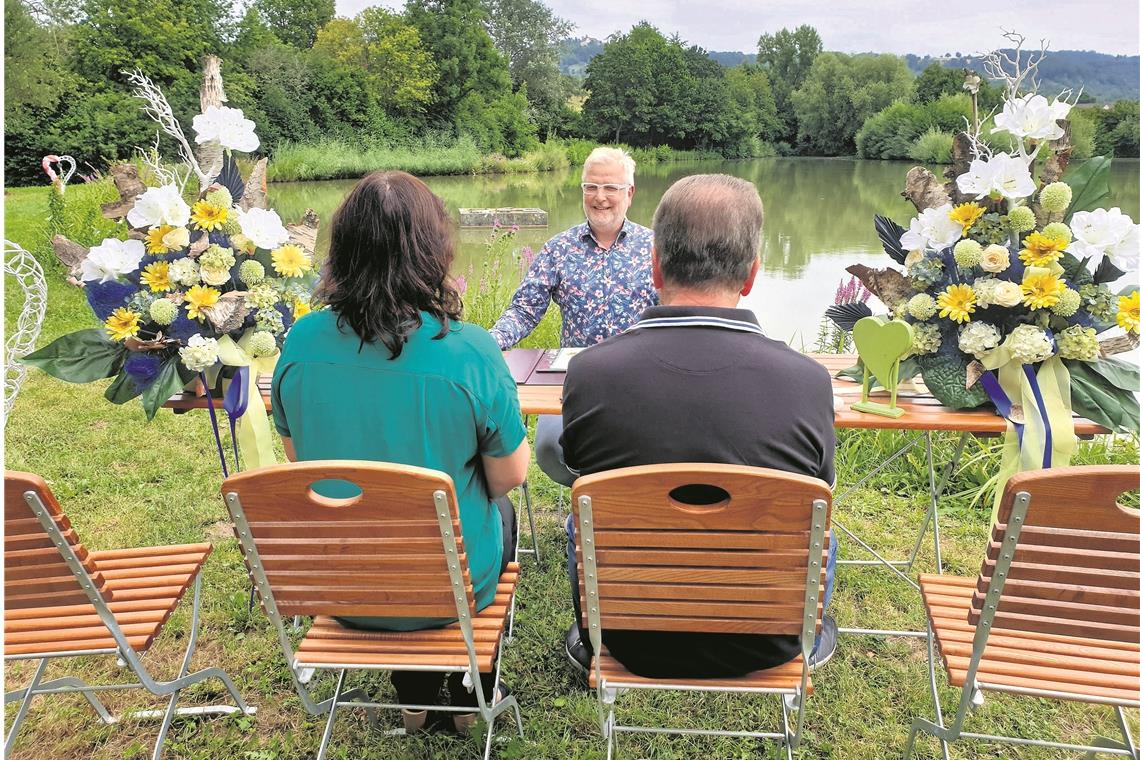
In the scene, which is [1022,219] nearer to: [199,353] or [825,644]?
[825,644]

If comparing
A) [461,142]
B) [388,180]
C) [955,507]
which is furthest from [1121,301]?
[461,142]

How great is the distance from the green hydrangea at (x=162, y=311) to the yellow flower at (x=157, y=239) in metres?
0.16

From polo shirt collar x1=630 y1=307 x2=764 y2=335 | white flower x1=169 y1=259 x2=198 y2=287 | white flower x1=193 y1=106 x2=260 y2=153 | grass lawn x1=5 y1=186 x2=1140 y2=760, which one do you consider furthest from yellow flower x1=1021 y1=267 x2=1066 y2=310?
white flower x1=169 y1=259 x2=198 y2=287

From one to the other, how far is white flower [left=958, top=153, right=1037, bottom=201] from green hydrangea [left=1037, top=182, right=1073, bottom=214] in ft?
0.12

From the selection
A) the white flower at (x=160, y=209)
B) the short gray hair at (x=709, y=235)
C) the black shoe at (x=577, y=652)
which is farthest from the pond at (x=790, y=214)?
the black shoe at (x=577, y=652)

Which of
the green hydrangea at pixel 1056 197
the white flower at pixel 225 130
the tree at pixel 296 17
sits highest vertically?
the tree at pixel 296 17

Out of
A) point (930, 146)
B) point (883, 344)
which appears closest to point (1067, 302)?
point (883, 344)

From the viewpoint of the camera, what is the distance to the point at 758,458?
1.42 m

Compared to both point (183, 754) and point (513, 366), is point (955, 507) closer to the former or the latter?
point (513, 366)

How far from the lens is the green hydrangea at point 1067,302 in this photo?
6.47 ft

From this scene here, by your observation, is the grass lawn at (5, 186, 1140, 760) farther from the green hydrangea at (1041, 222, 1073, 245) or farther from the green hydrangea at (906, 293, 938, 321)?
the green hydrangea at (1041, 222, 1073, 245)

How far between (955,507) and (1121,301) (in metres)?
1.69

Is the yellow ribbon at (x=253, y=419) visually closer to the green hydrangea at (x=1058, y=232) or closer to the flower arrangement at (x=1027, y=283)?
the flower arrangement at (x=1027, y=283)

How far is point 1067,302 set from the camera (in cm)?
198
